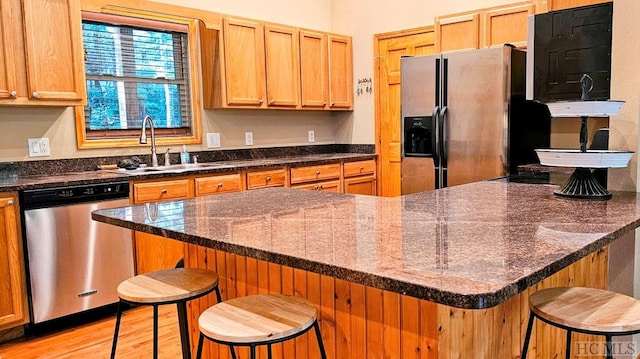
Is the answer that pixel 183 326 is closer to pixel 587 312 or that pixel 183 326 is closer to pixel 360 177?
pixel 587 312

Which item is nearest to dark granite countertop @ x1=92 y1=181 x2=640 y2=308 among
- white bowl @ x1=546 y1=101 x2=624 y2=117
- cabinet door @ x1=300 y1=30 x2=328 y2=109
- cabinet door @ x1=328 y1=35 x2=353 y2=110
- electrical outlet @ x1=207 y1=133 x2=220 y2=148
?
white bowl @ x1=546 y1=101 x2=624 y2=117

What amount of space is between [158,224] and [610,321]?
1397 millimetres

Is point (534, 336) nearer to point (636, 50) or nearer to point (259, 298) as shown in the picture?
point (259, 298)

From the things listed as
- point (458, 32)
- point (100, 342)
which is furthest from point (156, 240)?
point (458, 32)

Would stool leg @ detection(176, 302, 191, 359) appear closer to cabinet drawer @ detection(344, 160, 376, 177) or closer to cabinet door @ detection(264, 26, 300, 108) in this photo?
cabinet door @ detection(264, 26, 300, 108)

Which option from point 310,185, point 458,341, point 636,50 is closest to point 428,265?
point 458,341

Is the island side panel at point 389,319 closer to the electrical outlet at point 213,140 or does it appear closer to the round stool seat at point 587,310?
the round stool seat at point 587,310

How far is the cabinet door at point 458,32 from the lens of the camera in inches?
161

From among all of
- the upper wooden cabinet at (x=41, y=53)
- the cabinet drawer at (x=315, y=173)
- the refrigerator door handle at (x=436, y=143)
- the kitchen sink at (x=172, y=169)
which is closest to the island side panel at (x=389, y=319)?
the kitchen sink at (x=172, y=169)

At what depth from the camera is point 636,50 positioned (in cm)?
215

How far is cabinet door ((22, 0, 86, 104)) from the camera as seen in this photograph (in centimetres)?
306

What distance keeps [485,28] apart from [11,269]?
3.71 m

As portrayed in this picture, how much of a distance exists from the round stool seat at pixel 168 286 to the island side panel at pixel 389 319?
17 cm

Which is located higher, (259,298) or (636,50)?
(636,50)
